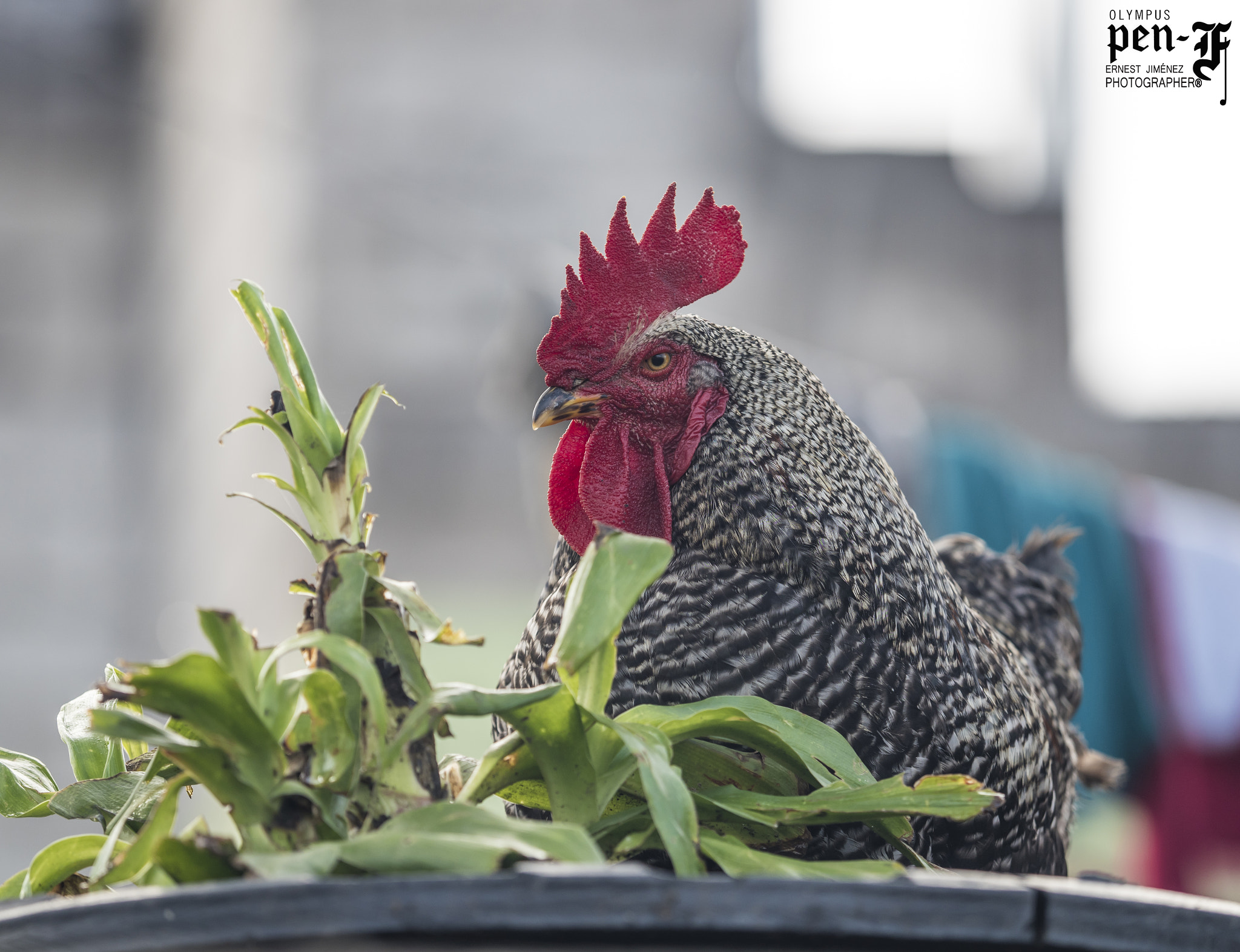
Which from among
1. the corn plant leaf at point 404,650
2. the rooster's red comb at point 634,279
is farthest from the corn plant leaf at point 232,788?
the rooster's red comb at point 634,279

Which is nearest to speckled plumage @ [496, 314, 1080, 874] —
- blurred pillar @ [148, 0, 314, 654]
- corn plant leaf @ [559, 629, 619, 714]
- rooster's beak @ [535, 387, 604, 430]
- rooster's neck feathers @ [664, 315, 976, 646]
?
rooster's neck feathers @ [664, 315, 976, 646]

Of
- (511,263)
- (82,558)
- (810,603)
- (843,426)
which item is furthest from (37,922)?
(511,263)

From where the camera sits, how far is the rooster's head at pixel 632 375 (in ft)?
3.71

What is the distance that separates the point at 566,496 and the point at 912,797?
24.0 inches

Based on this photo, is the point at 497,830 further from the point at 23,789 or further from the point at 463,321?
the point at 463,321

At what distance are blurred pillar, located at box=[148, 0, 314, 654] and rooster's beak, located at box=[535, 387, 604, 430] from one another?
2.96 m

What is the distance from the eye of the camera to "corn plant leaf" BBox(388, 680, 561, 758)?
0.57 meters

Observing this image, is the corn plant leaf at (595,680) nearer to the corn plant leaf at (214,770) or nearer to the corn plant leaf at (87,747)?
the corn plant leaf at (214,770)

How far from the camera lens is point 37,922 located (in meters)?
0.51

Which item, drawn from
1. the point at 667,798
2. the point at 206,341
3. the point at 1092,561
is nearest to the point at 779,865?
the point at 667,798

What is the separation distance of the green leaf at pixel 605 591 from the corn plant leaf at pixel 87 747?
361 mm

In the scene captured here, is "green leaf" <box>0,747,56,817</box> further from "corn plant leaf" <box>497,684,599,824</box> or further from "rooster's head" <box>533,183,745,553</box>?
"rooster's head" <box>533,183,745,553</box>

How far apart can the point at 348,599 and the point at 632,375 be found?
0.62 m

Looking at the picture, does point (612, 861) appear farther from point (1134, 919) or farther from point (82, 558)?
point (82, 558)
